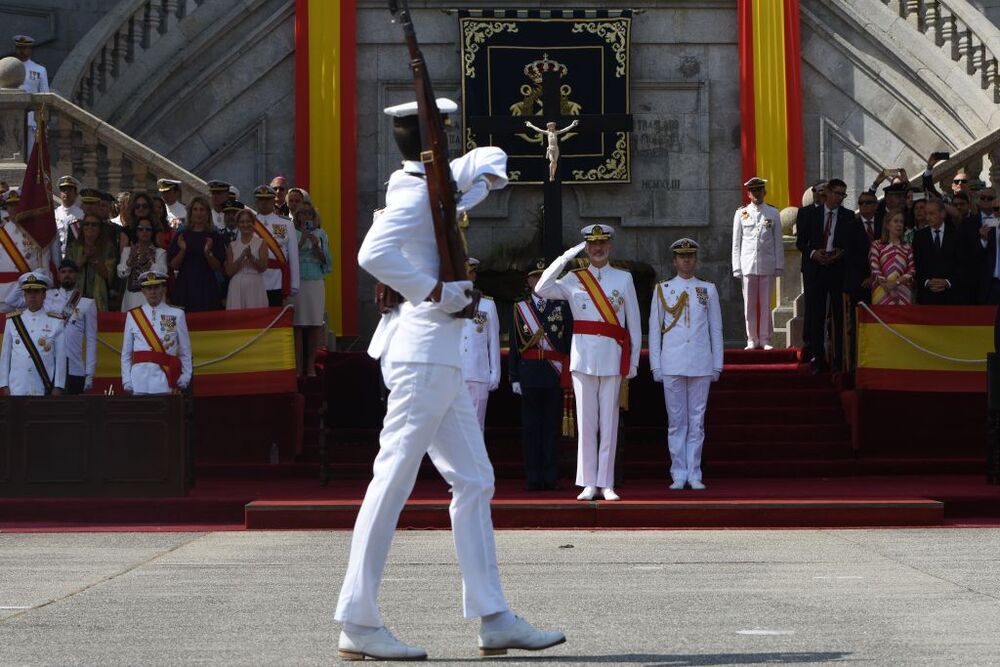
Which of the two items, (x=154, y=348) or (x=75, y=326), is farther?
(x=75, y=326)

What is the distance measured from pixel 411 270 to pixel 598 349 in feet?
22.8

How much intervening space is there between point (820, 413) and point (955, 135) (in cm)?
771

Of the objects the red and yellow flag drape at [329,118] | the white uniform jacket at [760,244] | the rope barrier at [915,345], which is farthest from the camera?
the red and yellow flag drape at [329,118]

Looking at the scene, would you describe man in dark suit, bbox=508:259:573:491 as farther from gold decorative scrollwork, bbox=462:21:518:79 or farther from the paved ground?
gold decorative scrollwork, bbox=462:21:518:79

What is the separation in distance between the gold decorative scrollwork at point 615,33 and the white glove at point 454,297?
17.0 metres

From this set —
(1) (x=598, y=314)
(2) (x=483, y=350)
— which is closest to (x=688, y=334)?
(1) (x=598, y=314)

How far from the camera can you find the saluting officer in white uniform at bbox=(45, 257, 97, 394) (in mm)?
15281

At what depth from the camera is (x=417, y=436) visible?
700cm

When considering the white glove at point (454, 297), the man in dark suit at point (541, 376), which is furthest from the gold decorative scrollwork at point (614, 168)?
the white glove at point (454, 297)

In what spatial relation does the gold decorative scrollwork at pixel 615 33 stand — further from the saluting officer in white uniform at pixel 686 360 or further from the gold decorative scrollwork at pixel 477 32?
the saluting officer in white uniform at pixel 686 360

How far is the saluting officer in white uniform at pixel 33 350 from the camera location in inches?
583

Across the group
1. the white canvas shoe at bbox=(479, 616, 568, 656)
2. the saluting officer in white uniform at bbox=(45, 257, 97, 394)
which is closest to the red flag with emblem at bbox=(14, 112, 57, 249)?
the saluting officer in white uniform at bbox=(45, 257, 97, 394)

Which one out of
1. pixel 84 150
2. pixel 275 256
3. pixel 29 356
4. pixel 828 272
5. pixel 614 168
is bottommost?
pixel 29 356

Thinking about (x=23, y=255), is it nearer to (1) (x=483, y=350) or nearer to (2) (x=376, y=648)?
(1) (x=483, y=350)
